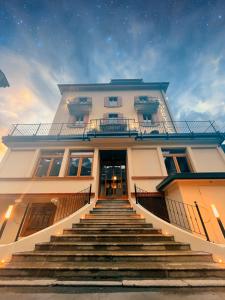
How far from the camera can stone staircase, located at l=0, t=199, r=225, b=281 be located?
10.1 ft

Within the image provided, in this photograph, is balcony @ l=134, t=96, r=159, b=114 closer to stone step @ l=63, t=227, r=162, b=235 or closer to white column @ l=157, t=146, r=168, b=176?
white column @ l=157, t=146, r=168, b=176

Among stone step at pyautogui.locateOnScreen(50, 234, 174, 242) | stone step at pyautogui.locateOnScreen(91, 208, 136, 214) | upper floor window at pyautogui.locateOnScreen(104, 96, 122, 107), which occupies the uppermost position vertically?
upper floor window at pyautogui.locateOnScreen(104, 96, 122, 107)

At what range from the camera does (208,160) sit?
9.14 metres

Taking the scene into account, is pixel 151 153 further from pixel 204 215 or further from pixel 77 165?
pixel 77 165

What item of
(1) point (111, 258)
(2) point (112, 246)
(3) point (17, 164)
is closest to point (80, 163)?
(3) point (17, 164)

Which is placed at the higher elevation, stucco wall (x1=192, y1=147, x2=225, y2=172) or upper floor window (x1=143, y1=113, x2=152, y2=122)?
upper floor window (x1=143, y1=113, x2=152, y2=122)

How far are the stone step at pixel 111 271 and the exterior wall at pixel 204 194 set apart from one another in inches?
129

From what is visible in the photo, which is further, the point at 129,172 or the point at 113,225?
the point at 129,172

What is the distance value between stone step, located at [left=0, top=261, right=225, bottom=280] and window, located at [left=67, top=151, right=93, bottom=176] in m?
6.07

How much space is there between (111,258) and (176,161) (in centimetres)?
764

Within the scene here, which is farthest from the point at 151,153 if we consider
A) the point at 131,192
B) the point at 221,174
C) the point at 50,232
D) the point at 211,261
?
the point at 50,232

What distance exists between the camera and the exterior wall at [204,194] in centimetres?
611

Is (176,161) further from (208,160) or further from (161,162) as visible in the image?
(208,160)

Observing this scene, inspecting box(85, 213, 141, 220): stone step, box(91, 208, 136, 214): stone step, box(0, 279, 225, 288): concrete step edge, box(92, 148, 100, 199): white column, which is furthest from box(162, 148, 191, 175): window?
box(0, 279, 225, 288): concrete step edge
